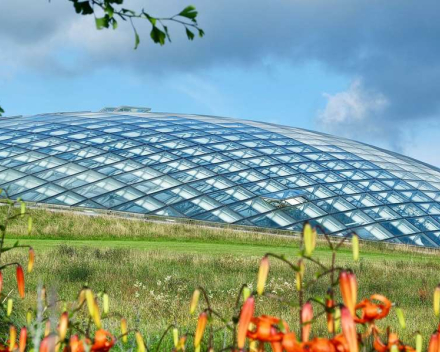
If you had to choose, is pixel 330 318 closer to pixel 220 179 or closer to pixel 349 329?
pixel 349 329

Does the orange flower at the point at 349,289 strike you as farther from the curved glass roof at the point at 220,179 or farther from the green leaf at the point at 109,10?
the curved glass roof at the point at 220,179

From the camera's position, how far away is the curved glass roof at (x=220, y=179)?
94.5 feet

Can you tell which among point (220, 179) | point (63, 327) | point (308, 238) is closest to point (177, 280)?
point (63, 327)

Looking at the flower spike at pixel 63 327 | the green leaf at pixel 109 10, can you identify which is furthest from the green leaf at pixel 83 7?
the flower spike at pixel 63 327

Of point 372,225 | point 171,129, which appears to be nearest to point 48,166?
point 171,129

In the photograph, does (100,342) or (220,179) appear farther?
(220,179)

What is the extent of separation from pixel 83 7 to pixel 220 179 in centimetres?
2552

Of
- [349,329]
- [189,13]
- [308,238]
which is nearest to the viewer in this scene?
[349,329]

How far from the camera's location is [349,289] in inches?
87.9

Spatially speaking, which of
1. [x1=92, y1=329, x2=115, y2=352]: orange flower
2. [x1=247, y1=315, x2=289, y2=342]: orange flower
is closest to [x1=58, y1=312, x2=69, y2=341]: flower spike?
[x1=92, y1=329, x2=115, y2=352]: orange flower

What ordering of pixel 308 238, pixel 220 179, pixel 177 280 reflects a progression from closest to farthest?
1. pixel 308 238
2. pixel 177 280
3. pixel 220 179

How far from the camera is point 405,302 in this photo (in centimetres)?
1133

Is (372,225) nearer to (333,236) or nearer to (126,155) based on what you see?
(333,236)

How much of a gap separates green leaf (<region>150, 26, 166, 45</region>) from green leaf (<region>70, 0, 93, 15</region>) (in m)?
0.52
